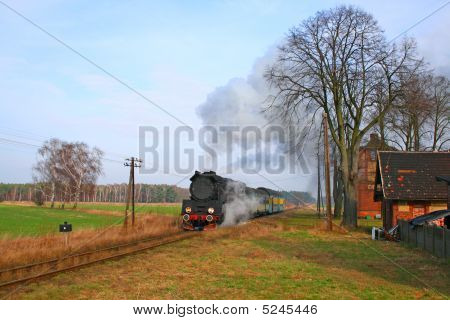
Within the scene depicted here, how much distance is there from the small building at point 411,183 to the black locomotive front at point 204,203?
10.5 meters

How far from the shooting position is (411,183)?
27953 mm

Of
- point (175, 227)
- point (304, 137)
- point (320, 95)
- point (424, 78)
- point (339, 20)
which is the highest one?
point (339, 20)

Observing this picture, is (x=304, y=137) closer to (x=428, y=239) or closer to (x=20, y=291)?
(x=428, y=239)

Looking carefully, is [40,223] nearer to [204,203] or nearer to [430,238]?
[204,203]

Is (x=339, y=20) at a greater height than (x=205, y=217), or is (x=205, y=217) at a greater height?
(x=339, y=20)

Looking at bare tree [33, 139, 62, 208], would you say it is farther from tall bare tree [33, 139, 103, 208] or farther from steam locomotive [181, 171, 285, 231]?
steam locomotive [181, 171, 285, 231]

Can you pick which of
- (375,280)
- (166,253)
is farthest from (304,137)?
(375,280)

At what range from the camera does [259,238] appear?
21.0 metres

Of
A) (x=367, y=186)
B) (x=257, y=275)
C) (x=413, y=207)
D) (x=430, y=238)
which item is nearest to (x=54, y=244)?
(x=257, y=275)

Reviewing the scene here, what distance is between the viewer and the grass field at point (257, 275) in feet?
29.3

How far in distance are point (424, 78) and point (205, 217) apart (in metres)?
22.8

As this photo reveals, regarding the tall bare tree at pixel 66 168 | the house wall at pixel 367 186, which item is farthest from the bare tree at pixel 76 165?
the house wall at pixel 367 186

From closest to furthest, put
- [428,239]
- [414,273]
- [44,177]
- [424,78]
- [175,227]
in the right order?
[414,273] → [428,239] → [175,227] → [424,78] → [44,177]

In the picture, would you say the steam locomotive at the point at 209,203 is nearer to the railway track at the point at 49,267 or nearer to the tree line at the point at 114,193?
the railway track at the point at 49,267
